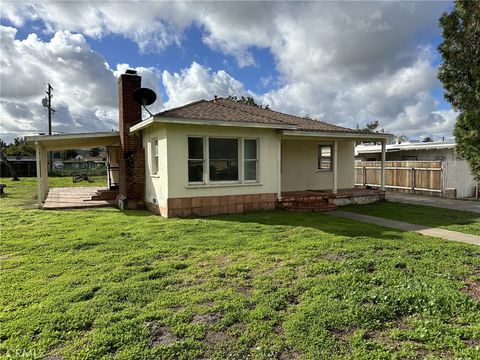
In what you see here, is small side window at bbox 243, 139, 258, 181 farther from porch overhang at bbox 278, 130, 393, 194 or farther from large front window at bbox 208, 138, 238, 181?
porch overhang at bbox 278, 130, 393, 194

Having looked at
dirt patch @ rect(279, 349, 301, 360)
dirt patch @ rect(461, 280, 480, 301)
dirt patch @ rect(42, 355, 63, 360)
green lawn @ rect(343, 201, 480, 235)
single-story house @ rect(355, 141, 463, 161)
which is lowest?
dirt patch @ rect(42, 355, 63, 360)

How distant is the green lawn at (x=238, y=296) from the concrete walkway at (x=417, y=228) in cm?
78

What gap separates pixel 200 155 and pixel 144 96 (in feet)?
11.1

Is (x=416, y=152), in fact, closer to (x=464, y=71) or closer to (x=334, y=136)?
(x=334, y=136)

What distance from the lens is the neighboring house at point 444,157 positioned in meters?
15.9

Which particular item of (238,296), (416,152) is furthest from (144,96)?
(416,152)

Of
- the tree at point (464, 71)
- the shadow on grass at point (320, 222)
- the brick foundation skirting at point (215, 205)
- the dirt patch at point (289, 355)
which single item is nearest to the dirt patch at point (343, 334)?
the dirt patch at point (289, 355)

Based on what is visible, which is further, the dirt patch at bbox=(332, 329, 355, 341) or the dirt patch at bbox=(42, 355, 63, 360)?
the dirt patch at bbox=(332, 329, 355, 341)

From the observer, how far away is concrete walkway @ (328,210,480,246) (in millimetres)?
7363

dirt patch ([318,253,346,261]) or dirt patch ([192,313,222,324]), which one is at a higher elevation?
dirt patch ([318,253,346,261])

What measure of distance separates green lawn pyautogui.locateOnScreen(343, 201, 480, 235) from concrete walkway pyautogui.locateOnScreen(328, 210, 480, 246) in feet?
1.39

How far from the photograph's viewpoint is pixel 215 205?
34.0ft

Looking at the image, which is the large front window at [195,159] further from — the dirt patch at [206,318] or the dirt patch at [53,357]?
the dirt patch at [53,357]

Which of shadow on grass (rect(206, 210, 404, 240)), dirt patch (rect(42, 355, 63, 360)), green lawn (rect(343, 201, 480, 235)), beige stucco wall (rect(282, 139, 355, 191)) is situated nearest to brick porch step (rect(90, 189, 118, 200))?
shadow on grass (rect(206, 210, 404, 240))
